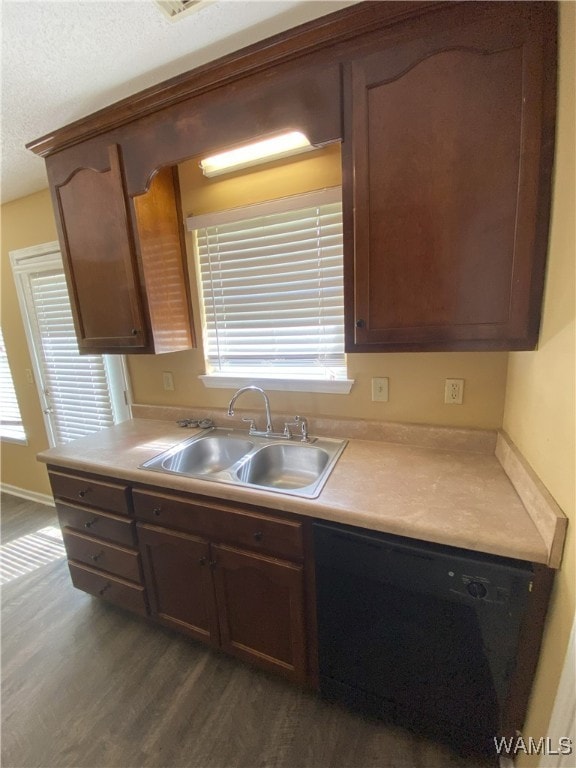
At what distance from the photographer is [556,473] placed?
0.85 meters

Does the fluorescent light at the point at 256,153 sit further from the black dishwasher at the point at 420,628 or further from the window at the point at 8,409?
the window at the point at 8,409

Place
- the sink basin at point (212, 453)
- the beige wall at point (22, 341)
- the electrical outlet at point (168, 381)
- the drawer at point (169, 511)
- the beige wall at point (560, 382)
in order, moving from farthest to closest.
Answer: the beige wall at point (22, 341)
the electrical outlet at point (168, 381)
the sink basin at point (212, 453)
the drawer at point (169, 511)
the beige wall at point (560, 382)

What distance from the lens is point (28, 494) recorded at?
304 centimetres

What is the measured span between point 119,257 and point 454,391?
5.61 ft

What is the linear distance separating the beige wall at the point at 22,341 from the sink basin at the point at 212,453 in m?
1.89

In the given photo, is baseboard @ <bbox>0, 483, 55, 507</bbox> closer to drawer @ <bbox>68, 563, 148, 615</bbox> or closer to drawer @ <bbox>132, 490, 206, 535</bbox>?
drawer @ <bbox>68, 563, 148, 615</bbox>

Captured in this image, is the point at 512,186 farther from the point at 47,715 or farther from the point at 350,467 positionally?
the point at 47,715

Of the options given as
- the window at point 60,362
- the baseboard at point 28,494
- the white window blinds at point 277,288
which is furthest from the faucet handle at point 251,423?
the baseboard at point 28,494

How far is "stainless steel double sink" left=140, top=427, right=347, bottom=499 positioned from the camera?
150cm

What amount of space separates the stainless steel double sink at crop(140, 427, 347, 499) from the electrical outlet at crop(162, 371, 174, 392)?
0.47 m

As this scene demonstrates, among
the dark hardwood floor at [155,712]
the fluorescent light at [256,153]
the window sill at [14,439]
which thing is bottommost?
the dark hardwood floor at [155,712]

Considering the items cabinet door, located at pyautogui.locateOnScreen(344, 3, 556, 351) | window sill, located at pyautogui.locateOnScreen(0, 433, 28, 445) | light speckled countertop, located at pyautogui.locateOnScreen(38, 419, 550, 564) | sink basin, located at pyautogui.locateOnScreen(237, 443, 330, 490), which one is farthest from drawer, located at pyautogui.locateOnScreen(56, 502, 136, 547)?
window sill, located at pyautogui.locateOnScreen(0, 433, 28, 445)

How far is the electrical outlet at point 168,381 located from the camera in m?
2.08

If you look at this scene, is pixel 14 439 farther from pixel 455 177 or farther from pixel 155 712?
pixel 455 177
